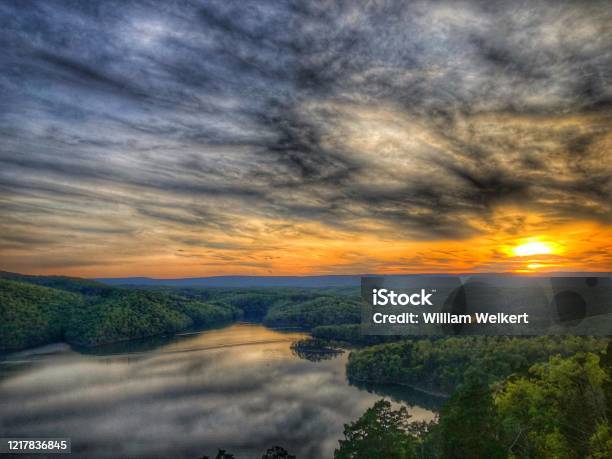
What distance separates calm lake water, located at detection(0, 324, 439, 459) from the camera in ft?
210

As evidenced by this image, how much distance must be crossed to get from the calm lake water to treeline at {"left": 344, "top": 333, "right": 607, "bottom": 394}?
16.6 feet

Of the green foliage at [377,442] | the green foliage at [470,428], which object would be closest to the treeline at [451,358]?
the green foliage at [470,428]

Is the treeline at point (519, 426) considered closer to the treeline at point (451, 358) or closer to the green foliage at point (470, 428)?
the green foliage at point (470, 428)

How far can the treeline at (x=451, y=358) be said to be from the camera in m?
84.1

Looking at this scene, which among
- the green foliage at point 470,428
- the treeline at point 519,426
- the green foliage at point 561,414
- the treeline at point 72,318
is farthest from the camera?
the treeline at point 72,318

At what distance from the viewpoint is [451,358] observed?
98500mm

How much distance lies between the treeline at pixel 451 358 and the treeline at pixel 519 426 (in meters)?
44.1

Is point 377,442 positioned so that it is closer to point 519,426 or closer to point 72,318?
point 519,426

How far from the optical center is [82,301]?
191m

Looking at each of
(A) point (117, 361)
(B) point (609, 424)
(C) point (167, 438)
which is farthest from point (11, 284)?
(B) point (609, 424)

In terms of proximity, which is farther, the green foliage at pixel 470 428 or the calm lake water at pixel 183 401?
the calm lake water at pixel 183 401


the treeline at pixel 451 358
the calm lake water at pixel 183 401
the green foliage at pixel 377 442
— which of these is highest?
the green foliage at pixel 377 442

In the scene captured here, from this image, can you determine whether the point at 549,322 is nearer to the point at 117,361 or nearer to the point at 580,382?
the point at 580,382

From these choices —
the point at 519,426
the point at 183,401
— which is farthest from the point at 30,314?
the point at 519,426
